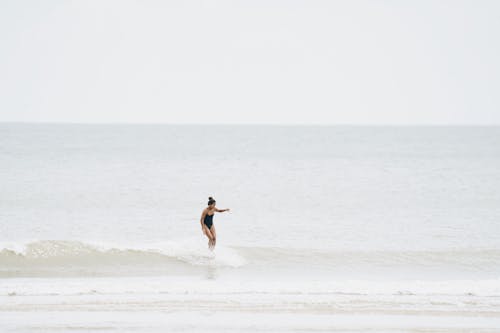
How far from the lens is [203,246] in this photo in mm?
17516

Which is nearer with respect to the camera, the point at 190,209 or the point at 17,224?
the point at 17,224

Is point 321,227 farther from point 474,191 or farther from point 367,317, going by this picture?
point 474,191

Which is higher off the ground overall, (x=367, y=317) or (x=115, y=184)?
(x=115, y=184)

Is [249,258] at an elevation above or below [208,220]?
below

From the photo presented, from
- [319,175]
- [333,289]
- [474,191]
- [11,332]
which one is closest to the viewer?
[11,332]

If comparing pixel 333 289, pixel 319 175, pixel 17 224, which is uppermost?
pixel 319 175

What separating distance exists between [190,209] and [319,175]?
73.8 feet

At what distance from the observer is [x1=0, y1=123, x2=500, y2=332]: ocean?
402 inches

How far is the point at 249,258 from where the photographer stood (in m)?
17.6

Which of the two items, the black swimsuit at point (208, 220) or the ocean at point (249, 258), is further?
the black swimsuit at point (208, 220)

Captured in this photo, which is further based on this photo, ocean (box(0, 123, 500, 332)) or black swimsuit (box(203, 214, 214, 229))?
black swimsuit (box(203, 214, 214, 229))

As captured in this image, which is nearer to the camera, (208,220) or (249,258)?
(208,220)

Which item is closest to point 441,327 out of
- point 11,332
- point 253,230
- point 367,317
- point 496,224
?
point 367,317

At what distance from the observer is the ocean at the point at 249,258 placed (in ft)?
33.5
